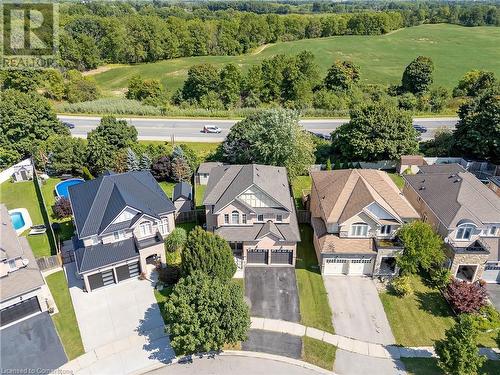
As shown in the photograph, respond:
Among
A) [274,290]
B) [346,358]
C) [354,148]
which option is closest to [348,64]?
[354,148]

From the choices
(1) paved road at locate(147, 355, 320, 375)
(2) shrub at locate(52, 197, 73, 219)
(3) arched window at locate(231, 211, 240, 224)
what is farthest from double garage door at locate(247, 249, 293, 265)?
(2) shrub at locate(52, 197, 73, 219)

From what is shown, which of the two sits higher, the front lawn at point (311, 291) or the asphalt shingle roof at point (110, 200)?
the asphalt shingle roof at point (110, 200)

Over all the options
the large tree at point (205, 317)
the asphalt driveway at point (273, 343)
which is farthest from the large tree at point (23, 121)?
the asphalt driveway at point (273, 343)

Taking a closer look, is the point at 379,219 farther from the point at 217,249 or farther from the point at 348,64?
the point at 348,64

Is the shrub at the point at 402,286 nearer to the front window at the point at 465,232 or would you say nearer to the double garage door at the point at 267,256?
the front window at the point at 465,232

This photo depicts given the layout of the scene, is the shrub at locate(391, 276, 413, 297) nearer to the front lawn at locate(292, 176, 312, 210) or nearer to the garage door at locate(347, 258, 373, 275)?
the garage door at locate(347, 258, 373, 275)

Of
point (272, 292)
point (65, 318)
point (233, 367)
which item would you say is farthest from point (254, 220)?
point (65, 318)

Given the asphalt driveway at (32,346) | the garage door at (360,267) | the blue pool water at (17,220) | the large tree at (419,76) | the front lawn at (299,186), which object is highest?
the large tree at (419,76)
